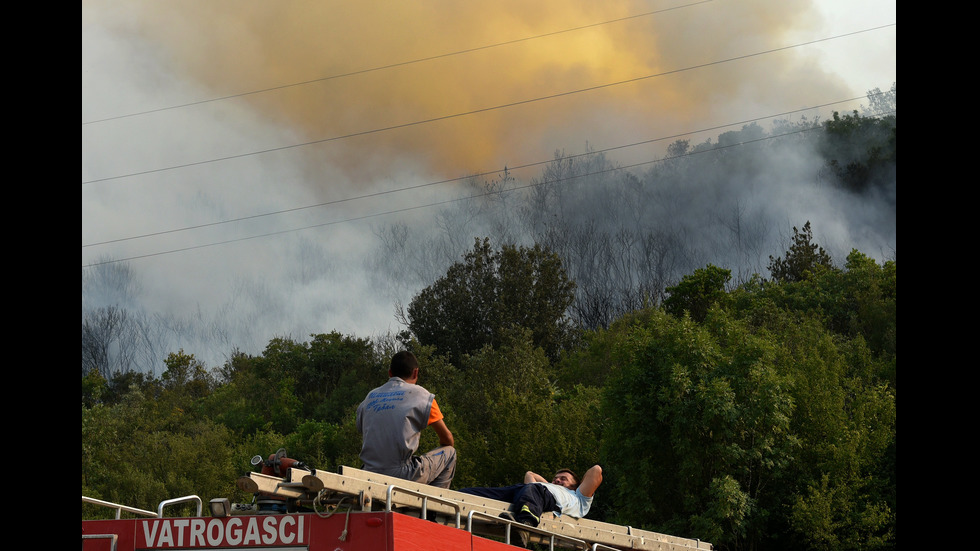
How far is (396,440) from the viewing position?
9.29 m

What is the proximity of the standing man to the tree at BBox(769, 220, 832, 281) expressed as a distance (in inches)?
3539

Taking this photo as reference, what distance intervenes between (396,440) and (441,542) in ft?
5.52

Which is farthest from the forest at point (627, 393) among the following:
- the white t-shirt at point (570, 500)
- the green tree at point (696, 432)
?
the white t-shirt at point (570, 500)

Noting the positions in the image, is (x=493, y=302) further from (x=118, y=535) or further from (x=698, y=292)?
(x=118, y=535)

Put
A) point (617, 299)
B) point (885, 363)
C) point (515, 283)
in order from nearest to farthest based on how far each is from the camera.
→ point (885, 363) < point (515, 283) < point (617, 299)

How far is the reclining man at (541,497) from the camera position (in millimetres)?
9500

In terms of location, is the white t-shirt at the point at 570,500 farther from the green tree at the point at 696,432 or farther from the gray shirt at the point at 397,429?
the green tree at the point at 696,432

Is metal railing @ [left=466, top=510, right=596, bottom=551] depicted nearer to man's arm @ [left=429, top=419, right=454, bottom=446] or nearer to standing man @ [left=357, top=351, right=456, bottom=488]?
standing man @ [left=357, top=351, right=456, bottom=488]

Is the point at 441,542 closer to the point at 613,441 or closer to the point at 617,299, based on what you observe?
the point at 613,441

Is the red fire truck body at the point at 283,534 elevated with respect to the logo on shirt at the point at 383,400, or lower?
lower

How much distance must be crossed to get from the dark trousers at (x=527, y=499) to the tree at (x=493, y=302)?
243 ft

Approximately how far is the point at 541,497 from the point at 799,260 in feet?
Answer: 301

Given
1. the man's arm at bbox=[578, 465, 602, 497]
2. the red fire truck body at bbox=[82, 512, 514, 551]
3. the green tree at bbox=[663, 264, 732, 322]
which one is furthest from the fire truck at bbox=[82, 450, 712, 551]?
the green tree at bbox=[663, 264, 732, 322]

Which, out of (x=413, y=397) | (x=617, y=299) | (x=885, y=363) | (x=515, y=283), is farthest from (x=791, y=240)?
(x=413, y=397)
